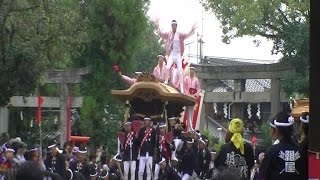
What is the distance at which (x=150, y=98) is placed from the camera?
22422mm

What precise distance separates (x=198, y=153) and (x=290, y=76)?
14.4 metres

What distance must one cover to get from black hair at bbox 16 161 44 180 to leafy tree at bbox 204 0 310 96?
94.0ft

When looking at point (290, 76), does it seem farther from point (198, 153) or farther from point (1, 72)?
point (1, 72)

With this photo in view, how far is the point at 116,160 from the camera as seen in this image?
20.7 m

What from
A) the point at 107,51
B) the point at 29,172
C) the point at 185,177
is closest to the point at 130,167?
the point at 185,177

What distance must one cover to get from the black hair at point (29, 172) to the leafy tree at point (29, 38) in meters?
14.7

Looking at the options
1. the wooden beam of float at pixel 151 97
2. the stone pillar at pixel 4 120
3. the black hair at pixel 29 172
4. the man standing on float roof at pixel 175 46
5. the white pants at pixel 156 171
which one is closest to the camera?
the black hair at pixel 29 172

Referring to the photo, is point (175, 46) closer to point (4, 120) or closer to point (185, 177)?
point (185, 177)

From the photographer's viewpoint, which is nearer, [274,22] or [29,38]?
[29,38]

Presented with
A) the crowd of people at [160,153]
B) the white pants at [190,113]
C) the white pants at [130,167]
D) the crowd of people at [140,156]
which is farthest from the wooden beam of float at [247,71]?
the white pants at [130,167]

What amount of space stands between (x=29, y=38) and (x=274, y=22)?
18.9m

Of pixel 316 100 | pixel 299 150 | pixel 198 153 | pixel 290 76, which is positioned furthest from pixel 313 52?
pixel 290 76

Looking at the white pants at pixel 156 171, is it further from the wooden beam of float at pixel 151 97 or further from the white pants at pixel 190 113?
the white pants at pixel 190 113

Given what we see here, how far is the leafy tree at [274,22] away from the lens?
34.4 metres
